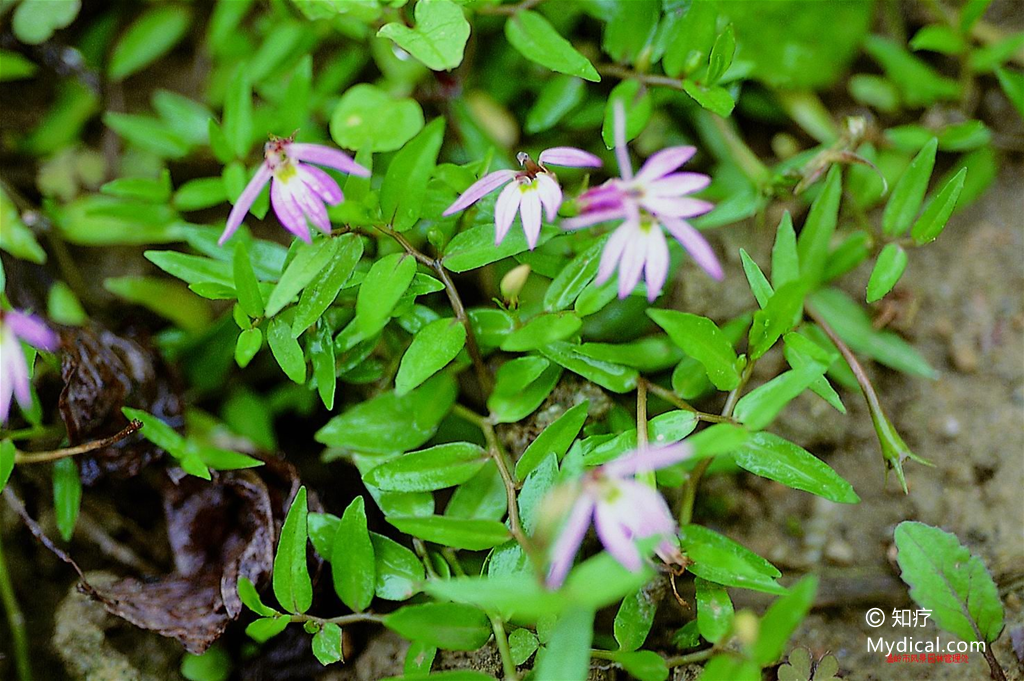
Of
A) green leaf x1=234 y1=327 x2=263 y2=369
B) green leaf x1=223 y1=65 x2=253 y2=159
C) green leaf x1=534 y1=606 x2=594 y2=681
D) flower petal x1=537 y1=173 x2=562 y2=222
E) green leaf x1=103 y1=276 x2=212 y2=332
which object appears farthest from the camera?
green leaf x1=103 y1=276 x2=212 y2=332

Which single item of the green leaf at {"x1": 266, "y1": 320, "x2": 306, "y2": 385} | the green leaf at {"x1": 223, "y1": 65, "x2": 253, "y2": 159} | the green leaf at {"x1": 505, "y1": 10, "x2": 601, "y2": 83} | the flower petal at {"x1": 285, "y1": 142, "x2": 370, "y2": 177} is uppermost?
the green leaf at {"x1": 505, "y1": 10, "x2": 601, "y2": 83}

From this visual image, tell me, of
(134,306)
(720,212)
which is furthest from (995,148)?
(134,306)

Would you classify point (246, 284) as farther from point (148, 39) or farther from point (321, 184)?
point (148, 39)

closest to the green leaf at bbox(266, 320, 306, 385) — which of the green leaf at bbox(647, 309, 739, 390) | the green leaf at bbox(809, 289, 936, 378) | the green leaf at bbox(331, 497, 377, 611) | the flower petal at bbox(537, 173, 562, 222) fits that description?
the green leaf at bbox(331, 497, 377, 611)

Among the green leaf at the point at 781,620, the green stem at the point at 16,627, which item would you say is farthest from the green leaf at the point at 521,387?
the green stem at the point at 16,627

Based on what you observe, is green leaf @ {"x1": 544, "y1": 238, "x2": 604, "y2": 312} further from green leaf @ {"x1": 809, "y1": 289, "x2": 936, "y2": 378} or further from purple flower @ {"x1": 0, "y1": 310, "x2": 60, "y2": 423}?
purple flower @ {"x1": 0, "y1": 310, "x2": 60, "y2": 423}

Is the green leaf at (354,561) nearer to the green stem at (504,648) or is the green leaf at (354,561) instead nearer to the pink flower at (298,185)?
the green stem at (504,648)

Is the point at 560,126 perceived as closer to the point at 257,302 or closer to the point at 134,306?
the point at 257,302
